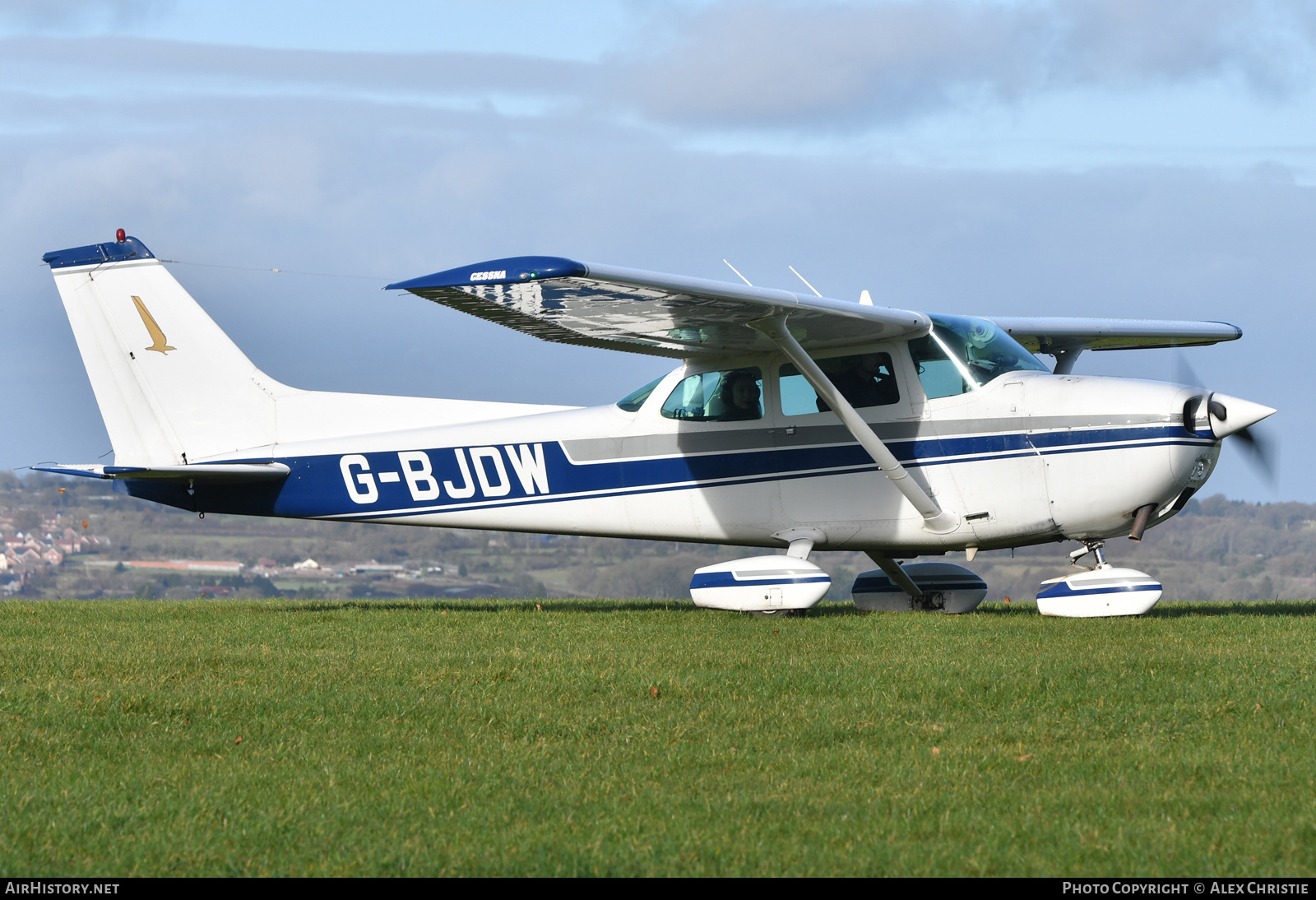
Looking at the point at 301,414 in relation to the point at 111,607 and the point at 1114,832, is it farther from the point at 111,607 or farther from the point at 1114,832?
the point at 1114,832

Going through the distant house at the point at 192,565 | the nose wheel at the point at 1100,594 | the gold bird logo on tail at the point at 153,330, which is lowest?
the distant house at the point at 192,565

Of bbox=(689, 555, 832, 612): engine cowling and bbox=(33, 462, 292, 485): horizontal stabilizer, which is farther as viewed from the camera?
bbox=(33, 462, 292, 485): horizontal stabilizer

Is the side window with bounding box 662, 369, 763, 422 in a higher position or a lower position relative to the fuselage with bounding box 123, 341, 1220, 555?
higher

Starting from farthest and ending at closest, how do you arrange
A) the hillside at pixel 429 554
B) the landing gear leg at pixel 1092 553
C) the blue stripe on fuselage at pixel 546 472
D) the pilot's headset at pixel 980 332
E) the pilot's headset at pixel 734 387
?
the hillside at pixel 429 554
the pilot's headset at pixel 734 387
the pilot's headset at pixel 980 332
the landing gear leg at pixel 1092 553
the blue stripe on fuselage at pixel 546 472

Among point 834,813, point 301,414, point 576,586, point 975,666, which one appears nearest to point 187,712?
point 834,813

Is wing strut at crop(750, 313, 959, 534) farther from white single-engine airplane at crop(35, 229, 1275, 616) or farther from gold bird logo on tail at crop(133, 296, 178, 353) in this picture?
gold bird logo on tail at crop(133, 296, 178, 353)

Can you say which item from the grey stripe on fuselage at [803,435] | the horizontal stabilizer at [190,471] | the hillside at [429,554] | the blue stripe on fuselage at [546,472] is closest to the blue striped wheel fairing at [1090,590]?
the blue stripe on fuselage at [546,472]

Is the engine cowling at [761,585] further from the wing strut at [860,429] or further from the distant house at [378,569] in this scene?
the distant house at [378,569]

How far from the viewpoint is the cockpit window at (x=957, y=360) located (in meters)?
11.8

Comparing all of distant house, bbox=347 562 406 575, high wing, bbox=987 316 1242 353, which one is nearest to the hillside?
distant house, bbox=347 562 406 575

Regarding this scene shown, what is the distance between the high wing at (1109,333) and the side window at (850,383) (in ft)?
8.14

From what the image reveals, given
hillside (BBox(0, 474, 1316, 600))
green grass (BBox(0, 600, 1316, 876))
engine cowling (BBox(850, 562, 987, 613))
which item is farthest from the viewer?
hillside (BBox(0, 474, 1316, 600))

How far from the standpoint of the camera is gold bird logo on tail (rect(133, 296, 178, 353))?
1396cm

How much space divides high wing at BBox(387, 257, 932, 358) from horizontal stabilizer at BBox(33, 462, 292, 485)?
3861 mm
